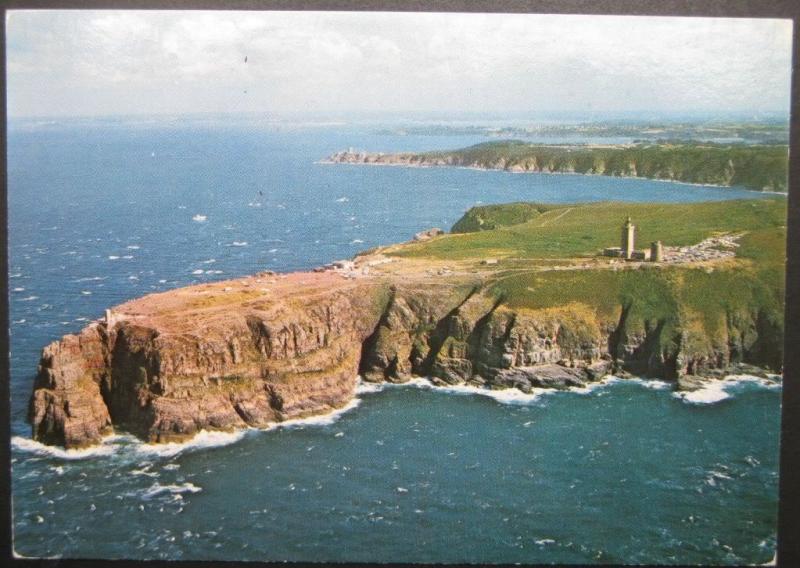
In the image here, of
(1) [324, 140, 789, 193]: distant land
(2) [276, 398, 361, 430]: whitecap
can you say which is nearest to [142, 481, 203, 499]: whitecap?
(2) [276, 398, 361, 430]: whitecap

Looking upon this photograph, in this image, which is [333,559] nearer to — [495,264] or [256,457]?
[256,457]

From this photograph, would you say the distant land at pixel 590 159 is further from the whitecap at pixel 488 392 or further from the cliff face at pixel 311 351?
the whitecap at pixel 488 392

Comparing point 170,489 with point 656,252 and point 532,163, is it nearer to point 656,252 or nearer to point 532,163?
point 656,252

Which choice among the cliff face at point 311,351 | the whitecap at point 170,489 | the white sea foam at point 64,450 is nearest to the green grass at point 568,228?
the cliff face at point 311,351

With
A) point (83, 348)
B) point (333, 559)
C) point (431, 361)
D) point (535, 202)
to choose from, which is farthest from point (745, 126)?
point (83, 348)

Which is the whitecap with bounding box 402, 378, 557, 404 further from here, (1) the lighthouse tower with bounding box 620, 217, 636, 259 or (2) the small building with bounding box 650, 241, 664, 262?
(2) the small building with bounding box 650, 241, 664, 262

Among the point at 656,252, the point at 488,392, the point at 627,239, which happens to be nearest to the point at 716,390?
the point at 656,252
